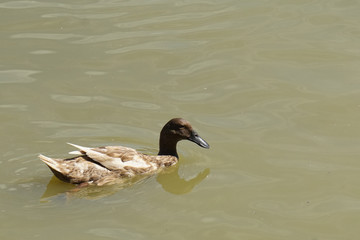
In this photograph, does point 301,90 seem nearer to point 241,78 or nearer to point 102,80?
point 241,78

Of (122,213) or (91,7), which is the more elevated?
(91,7)

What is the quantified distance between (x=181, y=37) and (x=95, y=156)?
4.28m

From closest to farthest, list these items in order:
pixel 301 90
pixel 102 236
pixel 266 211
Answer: pixel 102 236
pixel 266 211
pixel 301 90

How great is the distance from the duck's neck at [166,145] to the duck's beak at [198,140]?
23 cm

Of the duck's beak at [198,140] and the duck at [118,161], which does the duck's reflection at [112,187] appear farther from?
the duck's beak at [198,140]

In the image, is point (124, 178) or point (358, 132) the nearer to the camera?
point (124, 178)

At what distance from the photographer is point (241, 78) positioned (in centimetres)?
1141

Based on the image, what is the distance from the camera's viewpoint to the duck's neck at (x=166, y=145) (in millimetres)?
9555

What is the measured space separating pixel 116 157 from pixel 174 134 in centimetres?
81

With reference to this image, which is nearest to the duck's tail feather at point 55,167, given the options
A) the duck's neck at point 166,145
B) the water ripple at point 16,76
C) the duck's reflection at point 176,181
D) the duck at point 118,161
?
the duck at point 118,161

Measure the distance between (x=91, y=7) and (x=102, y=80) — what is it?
2.67 metres

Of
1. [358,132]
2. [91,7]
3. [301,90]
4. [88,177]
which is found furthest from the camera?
[91,7]

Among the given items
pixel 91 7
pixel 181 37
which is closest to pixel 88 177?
pixel 181 37

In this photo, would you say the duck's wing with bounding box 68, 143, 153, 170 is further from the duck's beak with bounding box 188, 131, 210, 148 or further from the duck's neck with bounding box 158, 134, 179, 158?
the duck's beak with bounding box 188, 131, 210, 148
